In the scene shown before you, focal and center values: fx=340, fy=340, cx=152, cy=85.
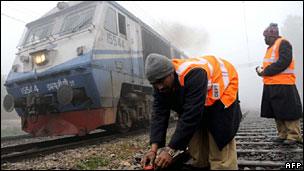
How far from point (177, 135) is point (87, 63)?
4061 mm

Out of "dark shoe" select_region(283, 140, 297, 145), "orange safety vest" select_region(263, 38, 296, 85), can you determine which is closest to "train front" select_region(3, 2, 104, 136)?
"orange safety vest" select_region(263, 38, 296, 85)

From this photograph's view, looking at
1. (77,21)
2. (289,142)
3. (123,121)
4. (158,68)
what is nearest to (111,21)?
(77,21)

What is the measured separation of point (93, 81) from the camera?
20.8 ft

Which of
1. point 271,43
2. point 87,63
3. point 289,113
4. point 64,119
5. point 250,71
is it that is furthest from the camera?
point 250,71

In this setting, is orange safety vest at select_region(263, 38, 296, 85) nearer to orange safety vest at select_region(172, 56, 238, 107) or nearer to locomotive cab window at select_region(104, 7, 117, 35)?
orange safety vest at select_region(172, 56, 238, 107)

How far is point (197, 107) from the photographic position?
256cm

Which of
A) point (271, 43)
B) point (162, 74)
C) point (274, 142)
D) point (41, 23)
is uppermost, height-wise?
point (41, 23)

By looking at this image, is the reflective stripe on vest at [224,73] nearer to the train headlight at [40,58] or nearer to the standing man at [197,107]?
the standing man at [197,107]

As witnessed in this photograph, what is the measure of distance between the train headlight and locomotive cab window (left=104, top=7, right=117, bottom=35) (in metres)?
1.42

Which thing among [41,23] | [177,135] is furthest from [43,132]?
[177,135]

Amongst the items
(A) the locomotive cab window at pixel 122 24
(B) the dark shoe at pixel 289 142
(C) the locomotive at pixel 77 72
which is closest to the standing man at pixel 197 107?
(B) the dark shoe at pixel 289 142

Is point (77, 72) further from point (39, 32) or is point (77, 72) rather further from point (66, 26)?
point (39, 32)

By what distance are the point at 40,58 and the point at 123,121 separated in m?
2.27

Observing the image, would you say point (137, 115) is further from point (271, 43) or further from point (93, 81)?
point (271, 43)
